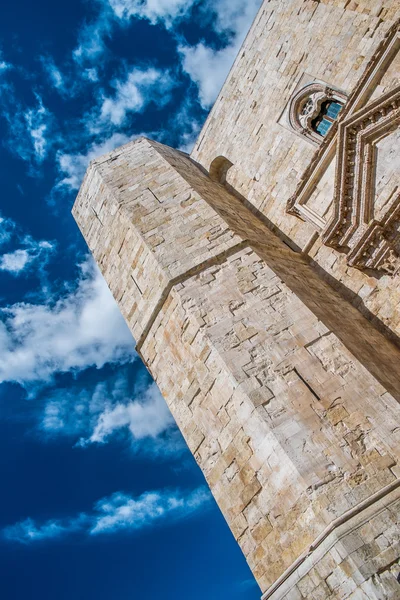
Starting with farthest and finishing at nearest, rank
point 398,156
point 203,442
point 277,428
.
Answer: point 398,156 → point 203,442 → point 277,428

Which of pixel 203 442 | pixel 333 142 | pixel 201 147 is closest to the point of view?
pixel 203 442

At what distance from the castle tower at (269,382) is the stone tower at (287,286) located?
19 mm

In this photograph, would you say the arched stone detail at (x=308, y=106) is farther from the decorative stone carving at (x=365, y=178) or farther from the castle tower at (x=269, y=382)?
the castle tower at (x=269, y=382)

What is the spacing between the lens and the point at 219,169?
33.4 ft

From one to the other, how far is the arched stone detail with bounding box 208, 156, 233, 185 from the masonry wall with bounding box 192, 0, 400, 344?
150 millimetres

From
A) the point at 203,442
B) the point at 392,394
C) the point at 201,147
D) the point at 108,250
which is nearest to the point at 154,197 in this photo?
the point at 108,250

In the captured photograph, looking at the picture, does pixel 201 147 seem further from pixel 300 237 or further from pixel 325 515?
pixel 325 515

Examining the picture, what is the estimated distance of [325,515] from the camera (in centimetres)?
381

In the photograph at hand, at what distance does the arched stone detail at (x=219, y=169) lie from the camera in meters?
9.89

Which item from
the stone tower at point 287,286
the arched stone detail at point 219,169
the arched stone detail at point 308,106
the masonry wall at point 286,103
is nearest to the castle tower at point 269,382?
the stone tower at point 287,286

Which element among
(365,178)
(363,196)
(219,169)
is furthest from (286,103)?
(363,196)

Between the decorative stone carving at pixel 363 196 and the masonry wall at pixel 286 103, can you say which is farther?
the masonry wall at pixel 286 103

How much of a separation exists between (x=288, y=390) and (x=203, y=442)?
4.57 ft

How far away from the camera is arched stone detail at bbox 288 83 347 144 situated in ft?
24.7
